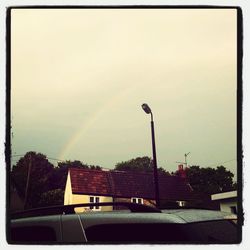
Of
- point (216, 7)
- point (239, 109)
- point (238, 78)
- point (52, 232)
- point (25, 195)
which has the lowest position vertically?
point (52, 232)

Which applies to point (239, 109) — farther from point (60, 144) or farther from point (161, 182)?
point (60, 144)

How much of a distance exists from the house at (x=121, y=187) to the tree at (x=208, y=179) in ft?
0.24

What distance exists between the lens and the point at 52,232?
223 centimetres

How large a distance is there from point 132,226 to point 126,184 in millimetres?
416

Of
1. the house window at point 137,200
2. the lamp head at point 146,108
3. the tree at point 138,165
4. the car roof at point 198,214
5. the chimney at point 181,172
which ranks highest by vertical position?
the lamp head at point 146,108

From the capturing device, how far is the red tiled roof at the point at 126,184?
2.58 metres

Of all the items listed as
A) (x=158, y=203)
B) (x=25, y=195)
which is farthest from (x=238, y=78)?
(x=25, y=195)

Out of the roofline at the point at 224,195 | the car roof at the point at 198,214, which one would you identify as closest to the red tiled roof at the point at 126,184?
the roofline at the point at 224,195

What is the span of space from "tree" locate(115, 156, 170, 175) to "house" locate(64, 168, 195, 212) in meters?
0.03

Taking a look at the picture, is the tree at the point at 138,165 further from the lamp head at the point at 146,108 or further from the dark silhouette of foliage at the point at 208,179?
the lamp head at the point at 146,108

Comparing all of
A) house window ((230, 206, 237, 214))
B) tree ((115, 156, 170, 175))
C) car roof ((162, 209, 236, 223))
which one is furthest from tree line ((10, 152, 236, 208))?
car roof ((162, 209, 236, 223))

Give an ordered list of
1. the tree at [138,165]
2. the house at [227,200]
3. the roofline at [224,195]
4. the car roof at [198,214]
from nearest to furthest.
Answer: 1. the car roof at [198,214]
2. the house at [227,200]
3. the roofline at [224,195]
4. the tree at [138,165]

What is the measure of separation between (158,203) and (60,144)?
79cm

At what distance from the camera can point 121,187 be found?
263 centimetres
